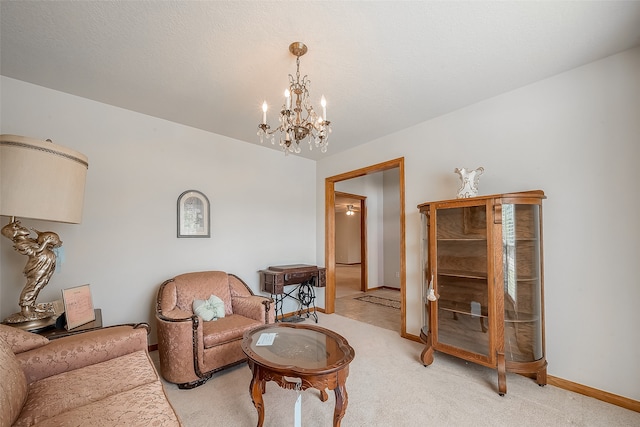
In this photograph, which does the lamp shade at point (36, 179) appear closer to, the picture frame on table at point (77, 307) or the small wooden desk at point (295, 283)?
the picture frame on table at point (77, 307)

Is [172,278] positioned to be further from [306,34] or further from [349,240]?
[349,240]

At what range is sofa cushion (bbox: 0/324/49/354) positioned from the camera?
151cm

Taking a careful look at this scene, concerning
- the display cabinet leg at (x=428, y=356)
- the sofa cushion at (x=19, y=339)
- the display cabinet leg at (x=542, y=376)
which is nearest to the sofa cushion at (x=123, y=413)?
the sofa cushion at (x=19, y=339)

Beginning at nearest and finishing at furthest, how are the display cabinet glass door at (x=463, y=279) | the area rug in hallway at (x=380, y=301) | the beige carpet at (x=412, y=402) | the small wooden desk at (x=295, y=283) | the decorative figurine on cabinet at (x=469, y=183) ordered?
the beige carpet at (x=412, y=402), the display cabinet glass door at (x=463, y=279), the decorative figurine on cabinet at (x=469, y=183), the small wooden desk at (x=295, y=283), the area rug in hallway at (x=380, y=301)

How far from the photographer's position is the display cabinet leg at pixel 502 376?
7.09 feet

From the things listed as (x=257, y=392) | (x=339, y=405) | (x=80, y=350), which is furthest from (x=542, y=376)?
(x=80, y=350)

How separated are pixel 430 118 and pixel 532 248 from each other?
177 centimetres

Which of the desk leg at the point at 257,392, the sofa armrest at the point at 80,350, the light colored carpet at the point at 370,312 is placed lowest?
the light colored carpet at the point at 370,312

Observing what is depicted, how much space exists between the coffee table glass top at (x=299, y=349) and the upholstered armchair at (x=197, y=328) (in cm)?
46

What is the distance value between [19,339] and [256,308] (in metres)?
1.67

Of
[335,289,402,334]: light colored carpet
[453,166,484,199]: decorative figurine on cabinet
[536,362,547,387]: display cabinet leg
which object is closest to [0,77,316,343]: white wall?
[335,289,402,334]: light colored carpet

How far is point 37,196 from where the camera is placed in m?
1.60

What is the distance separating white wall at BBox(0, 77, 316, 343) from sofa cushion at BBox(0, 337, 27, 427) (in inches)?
61.2

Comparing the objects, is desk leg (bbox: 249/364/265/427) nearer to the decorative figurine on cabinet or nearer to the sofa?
the sofa
